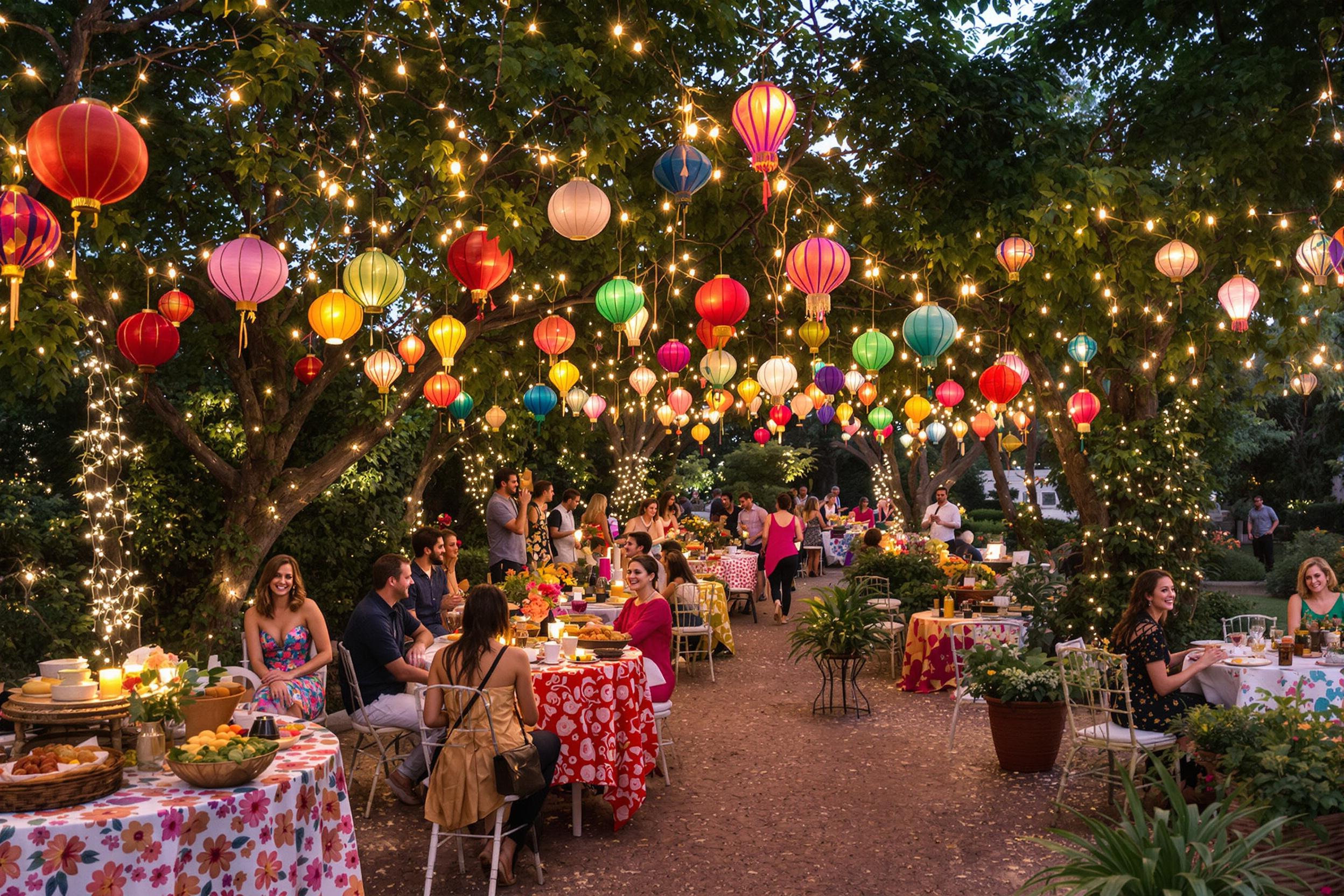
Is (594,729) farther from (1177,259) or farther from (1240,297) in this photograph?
(1240,297)

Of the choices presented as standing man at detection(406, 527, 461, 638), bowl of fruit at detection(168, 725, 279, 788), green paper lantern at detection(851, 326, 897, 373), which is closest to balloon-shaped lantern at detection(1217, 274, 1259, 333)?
green paper lantern at detection(851, 326, 897, 373)

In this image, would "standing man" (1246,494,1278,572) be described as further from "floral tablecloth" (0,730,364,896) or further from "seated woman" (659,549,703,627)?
"floral tablecloth" (0,730,364,896)

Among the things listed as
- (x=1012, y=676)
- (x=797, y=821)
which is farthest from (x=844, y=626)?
(x=797, y=821)

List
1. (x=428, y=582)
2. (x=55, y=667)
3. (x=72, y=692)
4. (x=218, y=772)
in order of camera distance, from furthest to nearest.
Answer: (x=428, y=582)
(x=55, y=667)
(x=72, y=692)
(x=218, y=772)

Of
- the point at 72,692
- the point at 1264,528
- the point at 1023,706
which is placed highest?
the point at 1264,528

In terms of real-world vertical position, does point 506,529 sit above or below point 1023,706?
above

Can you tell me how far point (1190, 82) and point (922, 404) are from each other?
5020 millimetres

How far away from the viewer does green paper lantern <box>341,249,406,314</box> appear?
235 inches

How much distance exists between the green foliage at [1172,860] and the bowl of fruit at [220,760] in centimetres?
261

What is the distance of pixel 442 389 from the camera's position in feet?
33.8

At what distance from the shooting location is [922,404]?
12906mm

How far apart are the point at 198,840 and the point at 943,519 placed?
12664mm

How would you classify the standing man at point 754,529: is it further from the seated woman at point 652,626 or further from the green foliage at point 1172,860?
the green foliage at point 1172,860

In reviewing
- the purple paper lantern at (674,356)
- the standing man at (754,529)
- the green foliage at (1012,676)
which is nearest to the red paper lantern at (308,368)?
the purple paper lantern at (674,356)
